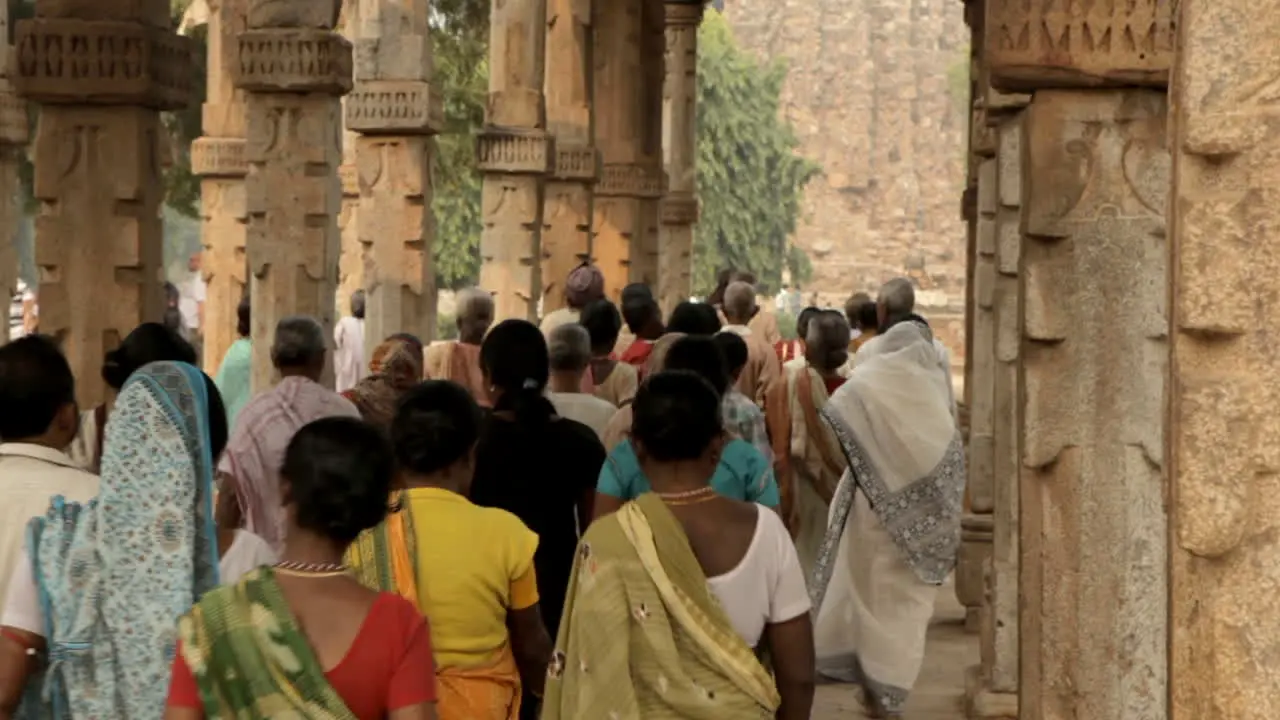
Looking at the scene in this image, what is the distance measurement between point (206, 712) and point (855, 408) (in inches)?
242

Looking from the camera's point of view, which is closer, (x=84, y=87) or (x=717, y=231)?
(x=84, y=87)

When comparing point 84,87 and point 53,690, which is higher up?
point 84,87

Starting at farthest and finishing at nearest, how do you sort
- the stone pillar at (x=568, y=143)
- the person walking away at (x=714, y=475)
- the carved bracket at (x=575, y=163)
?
the stone pillar at (x=568, y=143) < the carved bracket at (x=575, y=163) < the person walking away at (x=714, y=475)

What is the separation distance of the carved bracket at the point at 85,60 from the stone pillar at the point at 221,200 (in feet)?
29.7

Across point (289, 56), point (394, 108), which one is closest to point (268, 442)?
point (289, 56)

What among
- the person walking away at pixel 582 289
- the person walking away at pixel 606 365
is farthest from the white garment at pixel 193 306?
the person walking away at pixel 606 365

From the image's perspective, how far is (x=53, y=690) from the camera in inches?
169

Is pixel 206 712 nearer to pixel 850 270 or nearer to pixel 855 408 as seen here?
pixel 855 408

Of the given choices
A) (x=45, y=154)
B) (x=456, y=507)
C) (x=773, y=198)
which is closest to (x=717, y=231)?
(x=773, y=198)

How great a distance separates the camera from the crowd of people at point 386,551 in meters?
3.69

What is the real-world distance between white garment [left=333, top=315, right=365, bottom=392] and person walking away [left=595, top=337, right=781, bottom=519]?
8341 millimetres

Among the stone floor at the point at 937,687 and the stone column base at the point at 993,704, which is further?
the stone floor at the point at 937,687

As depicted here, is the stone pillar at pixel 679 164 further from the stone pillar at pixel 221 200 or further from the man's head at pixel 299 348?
the man's head at pixel 299 348

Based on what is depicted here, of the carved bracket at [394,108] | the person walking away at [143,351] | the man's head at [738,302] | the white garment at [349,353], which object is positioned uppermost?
the carved bracket at [394,108]
